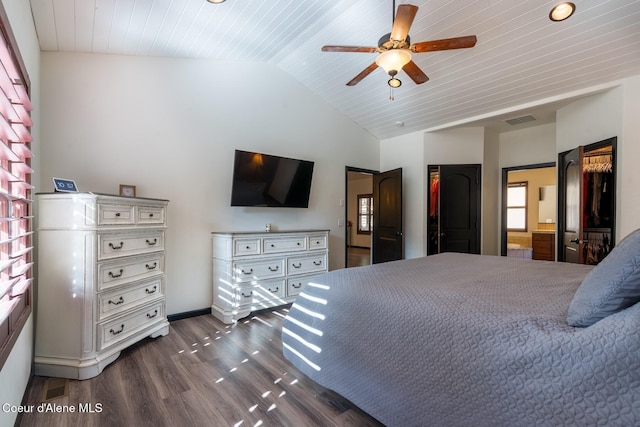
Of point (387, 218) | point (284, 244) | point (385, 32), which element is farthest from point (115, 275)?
point (387, 218)

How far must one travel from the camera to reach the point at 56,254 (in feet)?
6.73

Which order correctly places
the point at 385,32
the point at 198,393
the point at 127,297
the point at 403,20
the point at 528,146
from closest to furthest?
the point at 198,393 < the point at 403,20 < the point at 127,297 < the point at 385,32 < the point at 528,146

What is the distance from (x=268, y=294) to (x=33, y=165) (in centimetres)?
234

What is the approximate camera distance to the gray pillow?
96 cm

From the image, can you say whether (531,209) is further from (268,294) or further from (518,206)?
(268,294)

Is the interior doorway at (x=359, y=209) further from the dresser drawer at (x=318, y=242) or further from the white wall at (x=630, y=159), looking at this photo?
the white wall at (x=630, y=159)

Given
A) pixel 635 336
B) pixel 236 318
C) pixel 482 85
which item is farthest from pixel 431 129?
pixel 635 336

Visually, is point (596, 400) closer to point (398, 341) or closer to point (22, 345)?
point (398, 341)

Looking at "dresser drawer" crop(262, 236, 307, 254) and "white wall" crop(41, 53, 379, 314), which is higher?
"white wall" crop(41, 53, 379, 314)

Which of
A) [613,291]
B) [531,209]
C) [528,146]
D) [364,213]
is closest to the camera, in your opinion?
[613,291]

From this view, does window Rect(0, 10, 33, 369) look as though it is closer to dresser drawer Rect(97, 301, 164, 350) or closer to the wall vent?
dresser drawer Rect(97, 301, 164, 350)

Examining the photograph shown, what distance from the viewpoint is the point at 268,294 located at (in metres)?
3.42

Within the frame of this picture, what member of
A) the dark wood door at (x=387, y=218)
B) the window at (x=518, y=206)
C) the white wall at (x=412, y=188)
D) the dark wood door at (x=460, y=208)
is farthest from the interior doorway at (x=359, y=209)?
the dark wood door at (x=460, y=208)

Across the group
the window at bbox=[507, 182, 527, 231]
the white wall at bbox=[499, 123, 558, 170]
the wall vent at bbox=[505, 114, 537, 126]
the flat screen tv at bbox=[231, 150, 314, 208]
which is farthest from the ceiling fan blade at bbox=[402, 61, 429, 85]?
the window at bbox=[507, 182, 527, 231]
